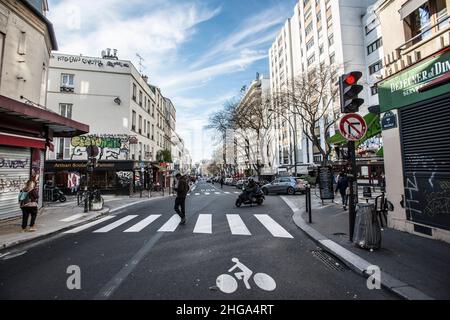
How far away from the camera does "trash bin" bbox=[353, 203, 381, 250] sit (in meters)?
5.06

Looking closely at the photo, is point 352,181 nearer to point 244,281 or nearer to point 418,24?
point 244,281

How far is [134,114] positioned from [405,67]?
24.4m

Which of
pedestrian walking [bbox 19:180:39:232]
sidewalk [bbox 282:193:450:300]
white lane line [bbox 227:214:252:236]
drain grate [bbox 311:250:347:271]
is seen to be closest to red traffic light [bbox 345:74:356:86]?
sidewalk [bbox 282:193:450:300]

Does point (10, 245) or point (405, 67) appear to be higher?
point (405, 67)

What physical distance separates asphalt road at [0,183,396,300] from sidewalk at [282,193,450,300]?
31cm

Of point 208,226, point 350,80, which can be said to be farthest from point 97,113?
point 350,80

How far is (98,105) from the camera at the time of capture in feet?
78.7

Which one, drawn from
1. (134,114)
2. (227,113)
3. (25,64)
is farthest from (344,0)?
(25,64)

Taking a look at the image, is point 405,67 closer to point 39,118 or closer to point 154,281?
point 154,281

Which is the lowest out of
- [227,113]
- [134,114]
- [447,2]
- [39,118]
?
[39,118]

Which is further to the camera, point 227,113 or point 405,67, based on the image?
point 227,113

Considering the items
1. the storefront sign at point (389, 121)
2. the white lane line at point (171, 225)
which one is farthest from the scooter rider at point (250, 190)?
the storefront sign at point (389, 121)

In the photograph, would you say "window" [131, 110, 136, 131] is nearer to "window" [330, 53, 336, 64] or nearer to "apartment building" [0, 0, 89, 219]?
"apartment building" [0, 0, 89, 219]

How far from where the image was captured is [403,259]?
4512mm
